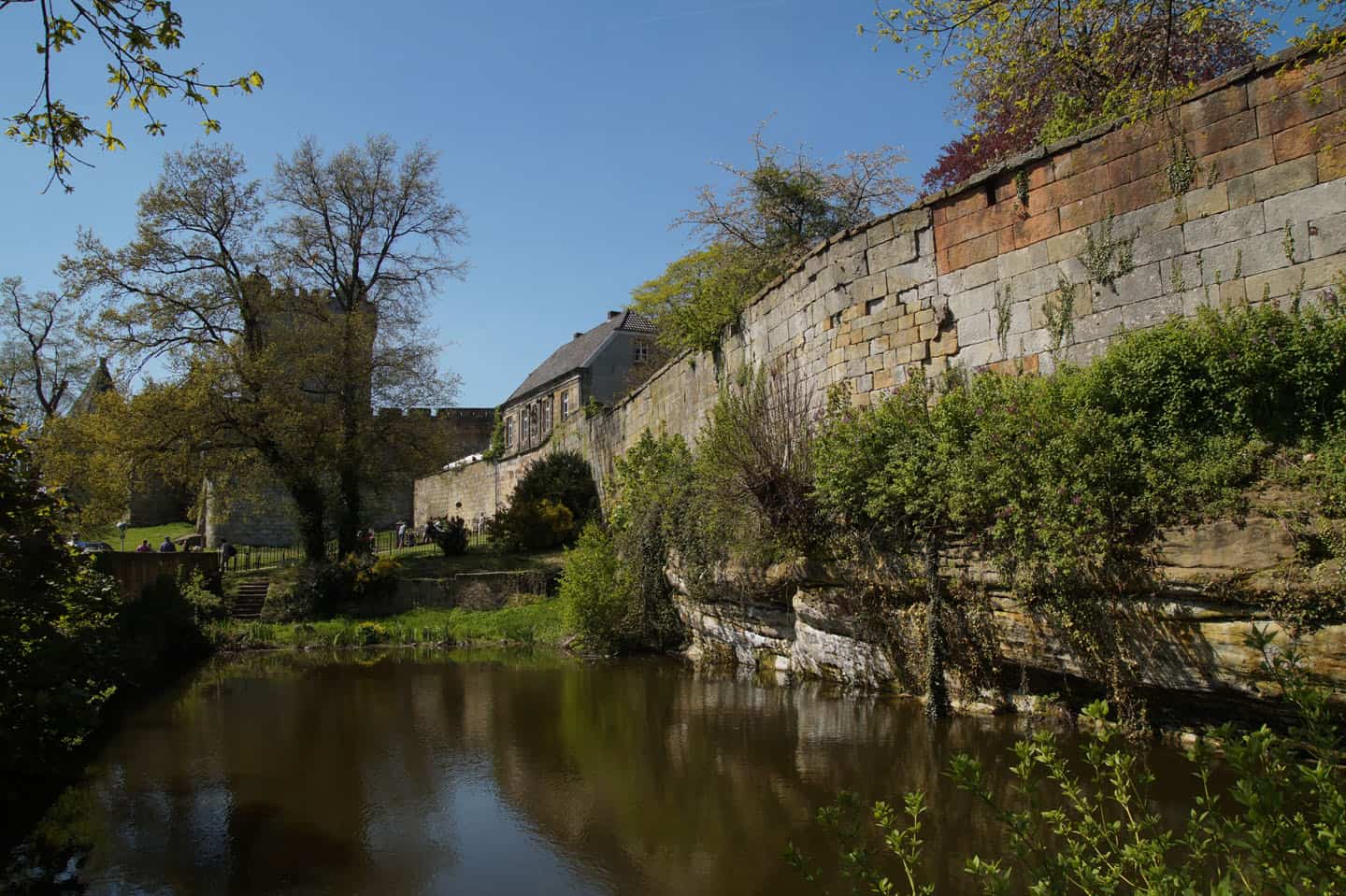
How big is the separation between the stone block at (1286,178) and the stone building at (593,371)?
23548mm

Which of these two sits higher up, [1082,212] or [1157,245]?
[1082,212]

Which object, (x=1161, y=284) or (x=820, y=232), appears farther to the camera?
(x=820, y=232)

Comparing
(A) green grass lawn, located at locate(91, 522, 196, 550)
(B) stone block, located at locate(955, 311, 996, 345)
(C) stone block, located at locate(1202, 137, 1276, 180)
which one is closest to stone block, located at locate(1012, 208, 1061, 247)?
(B) stone block, located at locate(955, 311, 996, 345)

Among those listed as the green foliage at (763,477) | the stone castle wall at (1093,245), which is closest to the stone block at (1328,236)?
the stone castle wall at (1093,245)

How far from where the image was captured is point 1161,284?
761 cm

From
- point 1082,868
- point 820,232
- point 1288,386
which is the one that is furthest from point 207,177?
point 1082,868

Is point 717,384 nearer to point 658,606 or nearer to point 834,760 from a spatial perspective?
point 658,606

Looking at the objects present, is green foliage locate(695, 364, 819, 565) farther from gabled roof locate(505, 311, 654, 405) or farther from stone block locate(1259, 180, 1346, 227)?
gabled roof locate(505, 311, 654, 405)

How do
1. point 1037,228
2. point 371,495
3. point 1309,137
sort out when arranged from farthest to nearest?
point 371,495 → point 1037,228 → point 1309,137

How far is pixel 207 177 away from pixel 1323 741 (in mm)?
25612

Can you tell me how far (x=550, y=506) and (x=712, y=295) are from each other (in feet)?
26.9

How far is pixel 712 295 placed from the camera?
16.0 meters

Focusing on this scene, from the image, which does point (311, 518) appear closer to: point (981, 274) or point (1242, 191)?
point (981, 274)

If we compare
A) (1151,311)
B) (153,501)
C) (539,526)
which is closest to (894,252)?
(1151,311)
